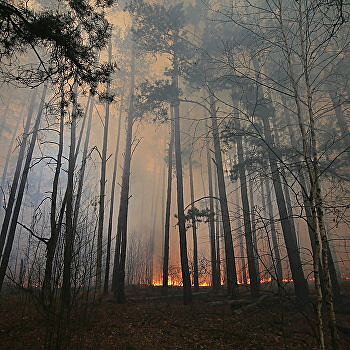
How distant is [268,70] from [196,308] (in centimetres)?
1321

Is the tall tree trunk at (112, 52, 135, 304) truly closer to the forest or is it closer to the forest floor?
the forest

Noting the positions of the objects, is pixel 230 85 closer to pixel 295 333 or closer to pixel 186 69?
pixel 186 69

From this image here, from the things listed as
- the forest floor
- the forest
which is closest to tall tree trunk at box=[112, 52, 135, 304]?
the forest

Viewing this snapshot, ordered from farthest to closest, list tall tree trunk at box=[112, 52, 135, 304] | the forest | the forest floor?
tall tree trunk at box=[112, 52, 135, 304] → the forest floor → the forest

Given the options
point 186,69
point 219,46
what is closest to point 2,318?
point 186,69

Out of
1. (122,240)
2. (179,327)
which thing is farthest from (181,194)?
(179,327)

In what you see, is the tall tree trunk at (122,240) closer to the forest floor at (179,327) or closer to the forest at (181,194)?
the forest at (181,194)

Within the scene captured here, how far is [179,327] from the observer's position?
7223mm

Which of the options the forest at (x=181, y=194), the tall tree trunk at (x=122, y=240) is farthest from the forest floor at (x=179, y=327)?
the tall tree trunk at (x=122, y=240)

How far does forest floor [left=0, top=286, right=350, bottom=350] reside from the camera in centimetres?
590

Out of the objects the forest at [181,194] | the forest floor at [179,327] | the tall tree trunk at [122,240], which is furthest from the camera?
the tall tree trunk at [122,240]

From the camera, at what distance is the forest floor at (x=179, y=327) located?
232 inches

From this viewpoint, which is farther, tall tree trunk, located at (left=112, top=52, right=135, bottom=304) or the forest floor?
tall tree trunk, located at (left=112, top=52, right=135, bottom=304)

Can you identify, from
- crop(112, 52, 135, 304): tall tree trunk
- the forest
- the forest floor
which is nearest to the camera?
the forest
